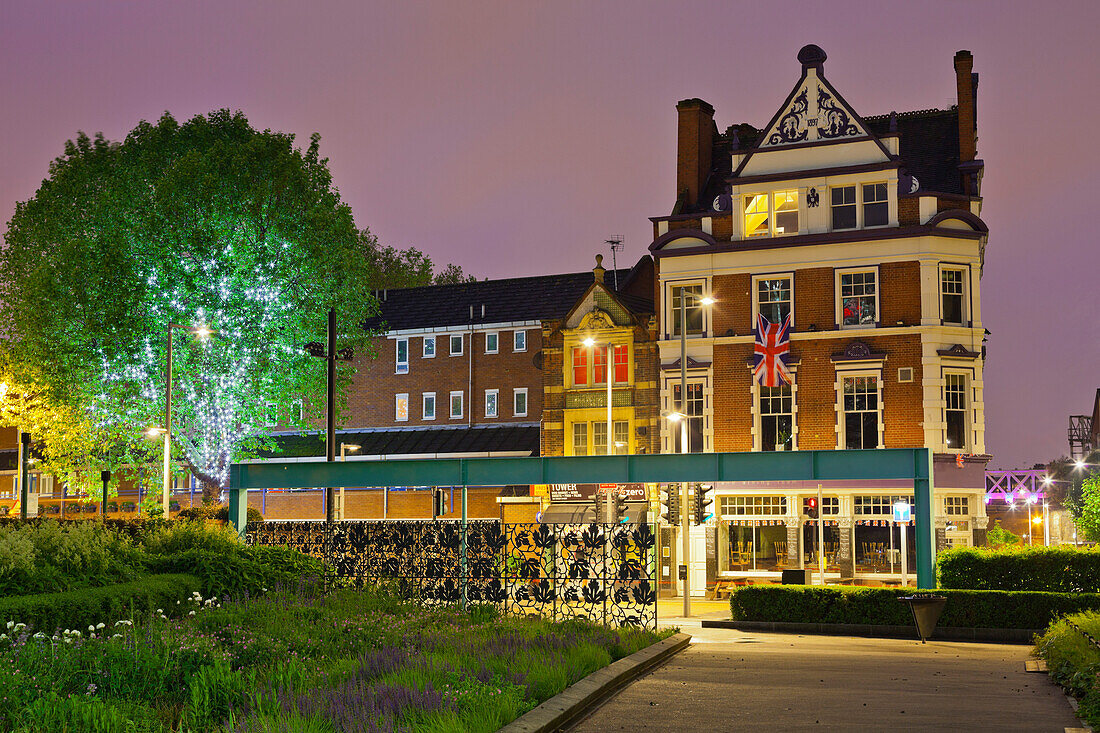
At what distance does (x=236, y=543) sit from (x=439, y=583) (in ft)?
14.4

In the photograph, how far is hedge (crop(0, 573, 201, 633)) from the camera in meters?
18.1

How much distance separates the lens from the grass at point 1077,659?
13.3m

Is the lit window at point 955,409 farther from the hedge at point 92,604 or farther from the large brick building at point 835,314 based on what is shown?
the hedge at point 92,604

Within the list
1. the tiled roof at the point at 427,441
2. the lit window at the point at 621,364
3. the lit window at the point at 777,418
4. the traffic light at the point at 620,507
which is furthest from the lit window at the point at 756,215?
the tiled roof at the point at 427,441

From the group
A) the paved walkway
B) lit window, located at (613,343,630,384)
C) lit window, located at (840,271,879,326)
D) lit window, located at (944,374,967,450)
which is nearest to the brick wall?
lit window, located at (613,343,630,384)

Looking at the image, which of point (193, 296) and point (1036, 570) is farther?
point (193, 296)

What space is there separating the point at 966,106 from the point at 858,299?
358 inches

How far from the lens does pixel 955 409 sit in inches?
1858

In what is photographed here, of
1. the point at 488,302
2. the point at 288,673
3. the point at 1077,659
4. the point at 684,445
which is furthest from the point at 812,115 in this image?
the point at 288,673

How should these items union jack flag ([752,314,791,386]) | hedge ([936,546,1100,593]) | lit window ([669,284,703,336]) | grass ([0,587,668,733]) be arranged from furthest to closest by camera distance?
1. lit window ([669,284,703,336])
2. union jack flag ([752,314,791,386])
3. hedge ([936,546,1100,593])
4. grass ([0,587,668,733])

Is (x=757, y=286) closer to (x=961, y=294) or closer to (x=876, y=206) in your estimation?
(x=876, y=206)

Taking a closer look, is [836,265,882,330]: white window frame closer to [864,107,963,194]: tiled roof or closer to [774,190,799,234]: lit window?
[774,190,799,234]: lit window

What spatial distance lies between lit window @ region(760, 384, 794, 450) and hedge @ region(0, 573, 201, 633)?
3017 cm

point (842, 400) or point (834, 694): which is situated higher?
point (842, 400)
